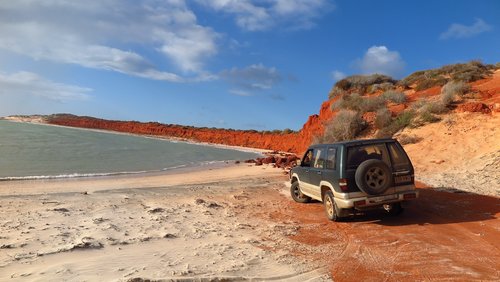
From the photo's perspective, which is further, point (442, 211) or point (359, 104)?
point (359, 104)

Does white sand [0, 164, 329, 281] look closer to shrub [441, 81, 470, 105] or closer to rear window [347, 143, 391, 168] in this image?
rear window [347, 143, 391, 168]

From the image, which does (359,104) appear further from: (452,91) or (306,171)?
(306,171)

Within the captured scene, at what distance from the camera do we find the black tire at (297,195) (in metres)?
12.2

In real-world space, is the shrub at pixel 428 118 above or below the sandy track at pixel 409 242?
above

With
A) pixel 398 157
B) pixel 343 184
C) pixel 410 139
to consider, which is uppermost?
pixel 410 139

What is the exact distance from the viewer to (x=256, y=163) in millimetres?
27094

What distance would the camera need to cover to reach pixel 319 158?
10.4m

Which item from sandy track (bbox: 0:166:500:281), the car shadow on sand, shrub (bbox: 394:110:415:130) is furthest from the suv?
shrub (bbox: 394:110:415:130)

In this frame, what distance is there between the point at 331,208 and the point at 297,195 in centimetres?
294

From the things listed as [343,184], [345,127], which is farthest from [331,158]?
[345,127]

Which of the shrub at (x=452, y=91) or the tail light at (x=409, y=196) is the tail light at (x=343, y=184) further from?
the shrub at (x=452, y=91)

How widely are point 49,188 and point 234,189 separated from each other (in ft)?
22.1

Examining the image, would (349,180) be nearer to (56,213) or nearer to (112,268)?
(112,268)

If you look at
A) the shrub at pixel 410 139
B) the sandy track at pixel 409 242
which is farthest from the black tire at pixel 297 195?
the shrub at pixel 410 139
